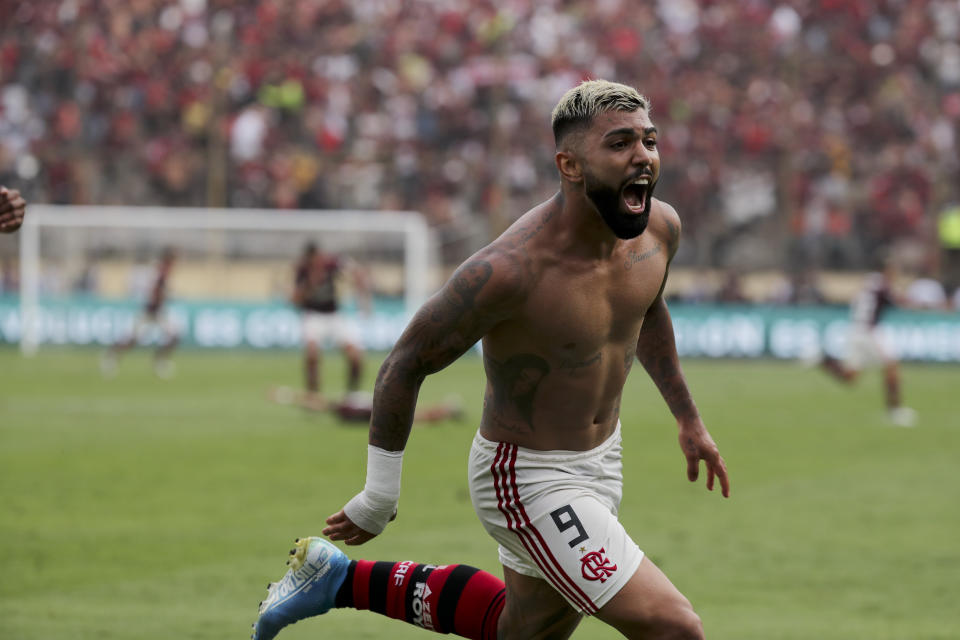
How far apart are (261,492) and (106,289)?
19.5 meters

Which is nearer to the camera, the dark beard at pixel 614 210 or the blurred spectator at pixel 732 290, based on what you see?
the dark beard at pixel 614 210

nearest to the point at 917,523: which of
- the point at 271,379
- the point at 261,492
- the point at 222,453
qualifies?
the point at 261,492

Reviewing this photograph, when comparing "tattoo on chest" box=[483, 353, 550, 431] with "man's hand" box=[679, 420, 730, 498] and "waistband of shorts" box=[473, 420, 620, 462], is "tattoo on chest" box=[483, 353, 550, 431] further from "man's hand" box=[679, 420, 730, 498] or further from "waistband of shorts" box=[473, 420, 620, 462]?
"man's hand" box=[679, 420, 730, 498]

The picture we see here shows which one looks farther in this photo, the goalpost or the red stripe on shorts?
the goalpost

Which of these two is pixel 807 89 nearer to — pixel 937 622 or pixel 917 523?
pixel 917 523

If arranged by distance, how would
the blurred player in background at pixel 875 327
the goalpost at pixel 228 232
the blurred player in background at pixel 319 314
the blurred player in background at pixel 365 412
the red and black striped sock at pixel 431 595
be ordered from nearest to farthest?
the red and black striped sock at pixel 431 595 < the blurred player in background at pixel 365 412 < the blurred player in background at pixel 875 327 < the blurred player in background at pixel 319 314 < the goalpost at pixel 228 232

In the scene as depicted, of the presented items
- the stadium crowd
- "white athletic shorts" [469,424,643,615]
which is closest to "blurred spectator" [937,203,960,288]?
the stadium crowd

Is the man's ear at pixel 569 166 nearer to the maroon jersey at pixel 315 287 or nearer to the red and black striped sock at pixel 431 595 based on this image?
the red and black striped sock at pixel 431 595

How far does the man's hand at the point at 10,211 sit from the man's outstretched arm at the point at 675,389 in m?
2.58

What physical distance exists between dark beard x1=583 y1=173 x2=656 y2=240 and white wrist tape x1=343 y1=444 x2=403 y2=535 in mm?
974

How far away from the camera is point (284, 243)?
28.3 metres

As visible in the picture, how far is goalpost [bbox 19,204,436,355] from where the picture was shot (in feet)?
91.6

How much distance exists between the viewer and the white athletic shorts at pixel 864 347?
703 inches

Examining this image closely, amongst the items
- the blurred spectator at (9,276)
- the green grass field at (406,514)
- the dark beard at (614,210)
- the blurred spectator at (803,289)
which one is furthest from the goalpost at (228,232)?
the dark beard at (614,210)
